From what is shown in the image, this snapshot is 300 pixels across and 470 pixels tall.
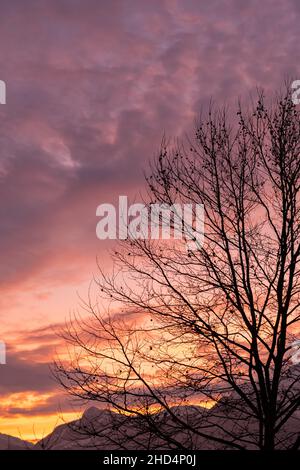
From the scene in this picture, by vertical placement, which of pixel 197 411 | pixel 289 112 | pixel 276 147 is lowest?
pixel 197 411

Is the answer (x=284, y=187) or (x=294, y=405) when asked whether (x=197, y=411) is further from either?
(x=284, y=187)
